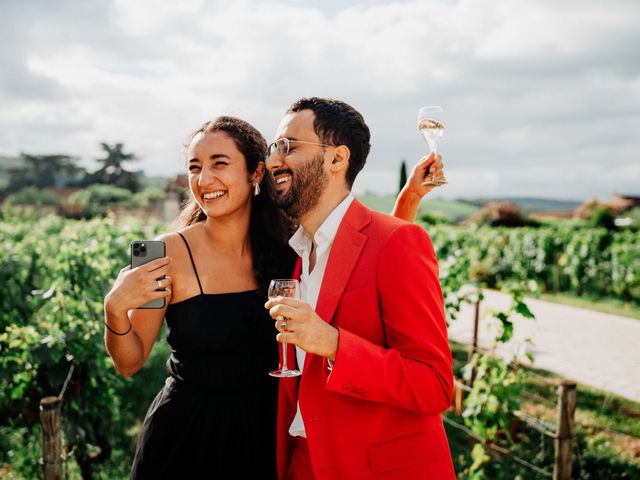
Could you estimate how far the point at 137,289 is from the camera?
246 cm

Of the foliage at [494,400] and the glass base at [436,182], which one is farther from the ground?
the glass base at [436,182]

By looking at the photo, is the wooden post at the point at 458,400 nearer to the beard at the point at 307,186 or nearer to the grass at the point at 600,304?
the beard at the point at 307,186

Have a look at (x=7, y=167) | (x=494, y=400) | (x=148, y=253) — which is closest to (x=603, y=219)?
(x=494, y=400)

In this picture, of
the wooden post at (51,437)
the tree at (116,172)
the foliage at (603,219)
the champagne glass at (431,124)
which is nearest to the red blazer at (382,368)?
the champagne glass at (431,124)

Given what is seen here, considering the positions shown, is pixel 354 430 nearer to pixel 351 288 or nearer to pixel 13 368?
pixel 351 288

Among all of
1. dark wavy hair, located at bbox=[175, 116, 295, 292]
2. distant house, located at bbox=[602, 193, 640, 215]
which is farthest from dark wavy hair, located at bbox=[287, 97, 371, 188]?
distant house, located at bbox=[602, 193, 640, 215]

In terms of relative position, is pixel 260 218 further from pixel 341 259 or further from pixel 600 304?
pixel 600 304

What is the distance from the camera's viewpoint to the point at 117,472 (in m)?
5.22

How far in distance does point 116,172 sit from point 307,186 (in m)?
109

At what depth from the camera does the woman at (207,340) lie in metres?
2.62

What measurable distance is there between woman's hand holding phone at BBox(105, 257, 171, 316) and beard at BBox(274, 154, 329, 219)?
0.68 metres

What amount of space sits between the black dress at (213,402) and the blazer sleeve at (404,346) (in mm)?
829

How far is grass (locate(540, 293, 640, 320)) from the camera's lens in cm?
1527

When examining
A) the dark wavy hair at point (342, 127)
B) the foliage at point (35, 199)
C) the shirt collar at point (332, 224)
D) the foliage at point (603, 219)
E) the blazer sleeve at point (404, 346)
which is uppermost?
the foliage at point (35, 199)
